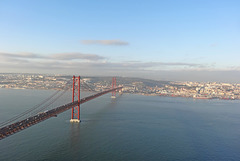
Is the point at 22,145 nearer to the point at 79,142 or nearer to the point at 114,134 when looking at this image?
the point at 79,142

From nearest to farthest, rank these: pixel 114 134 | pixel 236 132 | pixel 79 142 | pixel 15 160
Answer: pixel 15 160, pixel 79 142, pixel 114 134, pixel 236 132

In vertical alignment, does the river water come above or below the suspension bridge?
below

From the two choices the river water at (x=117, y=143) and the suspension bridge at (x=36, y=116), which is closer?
the suspension bridge at (x=36, y=116)

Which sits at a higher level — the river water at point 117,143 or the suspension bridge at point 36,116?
the suspension bridge at point 36,116

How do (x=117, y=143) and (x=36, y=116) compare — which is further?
(x=117, y=143)

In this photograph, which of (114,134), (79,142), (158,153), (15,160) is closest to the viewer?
(15,160)

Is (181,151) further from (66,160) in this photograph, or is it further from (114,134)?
(66,160)

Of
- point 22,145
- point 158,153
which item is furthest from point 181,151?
point 22,145

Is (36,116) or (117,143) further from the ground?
(36,116)

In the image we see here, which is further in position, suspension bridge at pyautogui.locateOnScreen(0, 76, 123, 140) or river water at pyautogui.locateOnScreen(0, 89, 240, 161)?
river water at pyautogui.locateOnScreen(0, 89, 240, 161)

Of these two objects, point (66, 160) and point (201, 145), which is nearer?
point (66, 160)

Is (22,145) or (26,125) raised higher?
Answer: (26,125)
